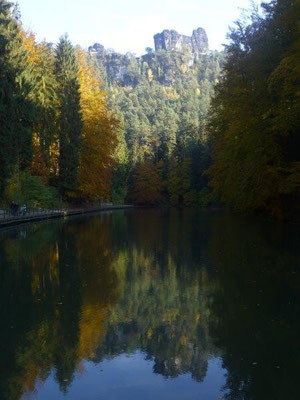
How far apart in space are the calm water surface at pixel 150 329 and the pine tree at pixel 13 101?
58.2ft

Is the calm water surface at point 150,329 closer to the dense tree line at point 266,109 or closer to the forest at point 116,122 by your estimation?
the dense tree line at point 266,109

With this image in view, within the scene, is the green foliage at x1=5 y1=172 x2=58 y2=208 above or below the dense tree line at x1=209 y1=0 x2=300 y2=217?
below

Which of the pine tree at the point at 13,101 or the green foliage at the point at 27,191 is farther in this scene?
the green foliage at the point at 27,191

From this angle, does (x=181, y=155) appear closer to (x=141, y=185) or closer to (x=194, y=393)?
(x=141, y=185)

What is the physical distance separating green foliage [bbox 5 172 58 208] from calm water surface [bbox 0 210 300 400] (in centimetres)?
2430

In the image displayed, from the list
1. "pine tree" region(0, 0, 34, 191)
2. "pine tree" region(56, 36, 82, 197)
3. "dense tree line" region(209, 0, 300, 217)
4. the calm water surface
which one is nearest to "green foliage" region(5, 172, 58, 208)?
"pine tree" region(0, 0, 34, 191)

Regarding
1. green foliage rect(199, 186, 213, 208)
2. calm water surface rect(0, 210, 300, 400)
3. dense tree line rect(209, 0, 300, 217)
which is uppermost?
dense tree line rect(209, 0, 300, 217)

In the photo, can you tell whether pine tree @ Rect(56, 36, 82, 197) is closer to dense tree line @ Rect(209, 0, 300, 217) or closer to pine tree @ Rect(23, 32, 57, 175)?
pine tree @ Rect(23, 32, 57, 175)

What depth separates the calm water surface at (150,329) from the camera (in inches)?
241

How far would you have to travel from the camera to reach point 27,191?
143ft

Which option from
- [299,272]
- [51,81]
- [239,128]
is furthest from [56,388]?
[51,81]

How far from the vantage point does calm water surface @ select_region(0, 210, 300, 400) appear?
613cm

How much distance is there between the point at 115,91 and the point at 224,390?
19255 cm

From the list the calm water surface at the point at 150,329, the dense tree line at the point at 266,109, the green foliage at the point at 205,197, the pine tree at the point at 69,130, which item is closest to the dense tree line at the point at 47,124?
the pine tree at the point at 69,130
